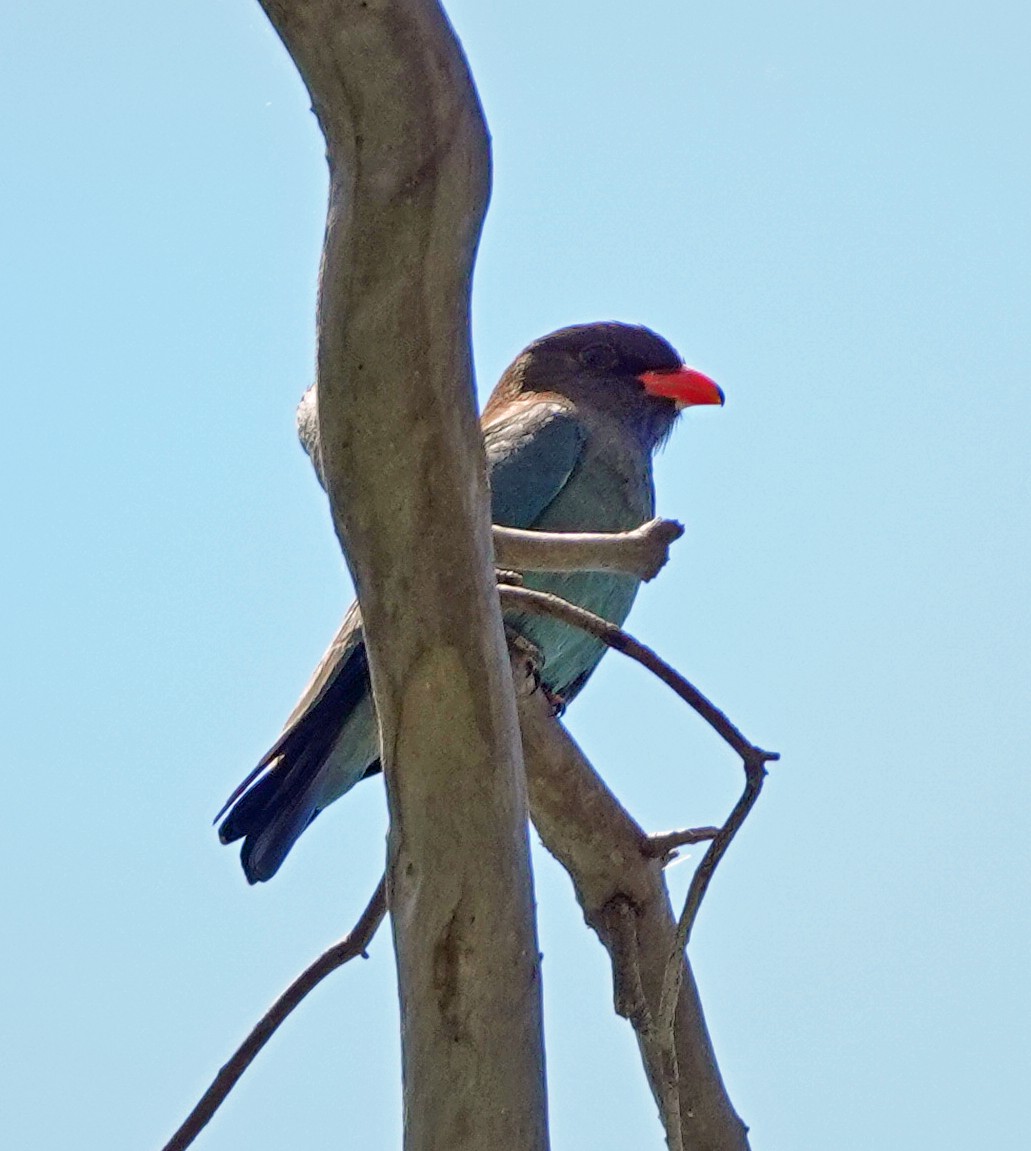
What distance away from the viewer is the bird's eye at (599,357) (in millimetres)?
6602

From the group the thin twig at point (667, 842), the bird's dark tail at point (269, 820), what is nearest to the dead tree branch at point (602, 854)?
the thin twig at point (667, 842)

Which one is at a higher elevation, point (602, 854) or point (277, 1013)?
point (602, 854)

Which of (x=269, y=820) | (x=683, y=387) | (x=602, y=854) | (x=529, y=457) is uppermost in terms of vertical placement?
(x=683, y=387)

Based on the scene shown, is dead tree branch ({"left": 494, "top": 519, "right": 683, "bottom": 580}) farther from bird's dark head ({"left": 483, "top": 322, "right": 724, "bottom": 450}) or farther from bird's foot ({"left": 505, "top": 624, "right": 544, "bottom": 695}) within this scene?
bird's dark head ({"left": 483, "top": 322, "right": 724, "bottom": 450})

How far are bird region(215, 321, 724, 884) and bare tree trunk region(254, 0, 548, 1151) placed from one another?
1.00m

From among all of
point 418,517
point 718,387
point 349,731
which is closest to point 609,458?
point 718,387

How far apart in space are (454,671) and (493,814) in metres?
0.20

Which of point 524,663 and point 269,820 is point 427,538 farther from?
point 269,820

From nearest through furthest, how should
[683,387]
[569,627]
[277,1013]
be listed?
[277,1013] → [569,627] → [683,387]

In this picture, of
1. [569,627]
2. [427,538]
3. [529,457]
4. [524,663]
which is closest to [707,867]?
[427,538]

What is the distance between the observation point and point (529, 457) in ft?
19.0

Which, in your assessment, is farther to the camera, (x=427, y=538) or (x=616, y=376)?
(x=616, y=376)

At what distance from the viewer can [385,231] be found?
93.6 inches

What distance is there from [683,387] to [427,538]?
4.12 metres
